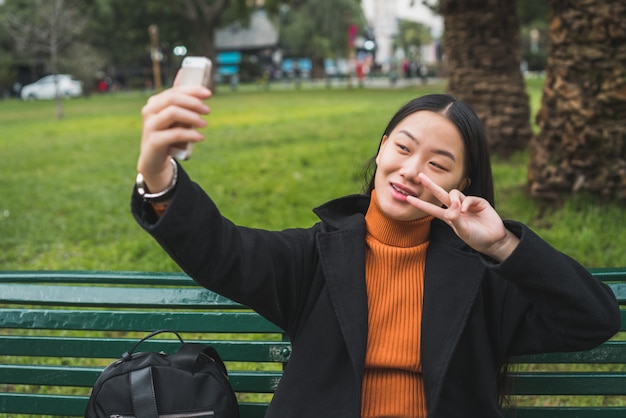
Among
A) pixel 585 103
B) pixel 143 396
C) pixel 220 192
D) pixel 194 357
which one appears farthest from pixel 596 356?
pixel 220 192

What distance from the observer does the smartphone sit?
1.45 meters

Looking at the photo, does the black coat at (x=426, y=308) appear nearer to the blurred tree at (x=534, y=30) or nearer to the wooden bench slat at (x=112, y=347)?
the wooden bench slat at (x=112, y=347)

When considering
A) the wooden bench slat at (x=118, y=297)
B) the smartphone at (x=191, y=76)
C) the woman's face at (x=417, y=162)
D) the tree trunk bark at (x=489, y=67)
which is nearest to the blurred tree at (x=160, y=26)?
the tree trunk bark at (x=489, y=67)

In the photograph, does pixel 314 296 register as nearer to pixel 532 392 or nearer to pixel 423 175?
pixel 423 175

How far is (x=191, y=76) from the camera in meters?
1.46

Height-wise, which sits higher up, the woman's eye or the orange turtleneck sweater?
the woman's eye

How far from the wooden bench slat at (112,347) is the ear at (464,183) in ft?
2.48

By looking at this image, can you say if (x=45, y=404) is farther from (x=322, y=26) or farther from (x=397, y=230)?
(x=322, y=26)

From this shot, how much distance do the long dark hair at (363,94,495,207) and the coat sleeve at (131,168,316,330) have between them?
449 mm

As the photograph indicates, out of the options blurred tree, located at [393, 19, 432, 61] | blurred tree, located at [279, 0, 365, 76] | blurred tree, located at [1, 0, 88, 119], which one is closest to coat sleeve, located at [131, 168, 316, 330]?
blurred tree, located at [1, 0, 88, 119]

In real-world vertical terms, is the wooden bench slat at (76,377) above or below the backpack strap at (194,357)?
below

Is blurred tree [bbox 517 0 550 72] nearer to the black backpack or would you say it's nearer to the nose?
the nose

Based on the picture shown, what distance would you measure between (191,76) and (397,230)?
2.50 ft

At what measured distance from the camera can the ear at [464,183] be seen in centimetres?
203
